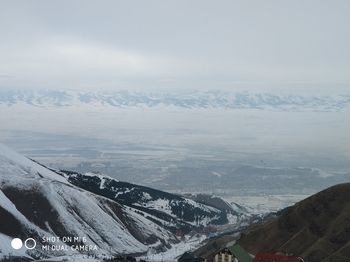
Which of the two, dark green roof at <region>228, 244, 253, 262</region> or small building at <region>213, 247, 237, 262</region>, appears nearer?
dark green roof at <region>228, 244, 253, 262</region>

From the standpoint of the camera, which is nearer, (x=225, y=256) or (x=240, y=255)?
(x=240, y=255)

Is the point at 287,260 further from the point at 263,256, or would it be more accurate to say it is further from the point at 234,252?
the point at 234,252

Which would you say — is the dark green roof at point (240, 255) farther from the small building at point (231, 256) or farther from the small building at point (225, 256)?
the small building at point (225, 256)

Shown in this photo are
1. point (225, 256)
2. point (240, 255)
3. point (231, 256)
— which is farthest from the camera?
point (225, 256)

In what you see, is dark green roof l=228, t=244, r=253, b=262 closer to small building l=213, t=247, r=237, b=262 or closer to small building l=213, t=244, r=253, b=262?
small building l=213, t=244, r=253, b=262

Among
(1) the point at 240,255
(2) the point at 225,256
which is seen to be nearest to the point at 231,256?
(2) the point at 225,256

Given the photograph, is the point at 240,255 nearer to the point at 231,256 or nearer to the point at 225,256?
the point at 231,256

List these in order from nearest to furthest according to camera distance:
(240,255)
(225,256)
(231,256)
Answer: (231,256), (240,255), (225,256)

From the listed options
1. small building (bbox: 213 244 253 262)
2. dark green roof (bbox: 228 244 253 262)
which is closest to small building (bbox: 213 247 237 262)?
small building (bbox: 213 244 253 262)

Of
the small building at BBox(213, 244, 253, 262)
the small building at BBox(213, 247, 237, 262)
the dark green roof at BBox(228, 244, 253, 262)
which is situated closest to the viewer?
the dark green roof at BBox(228, 244, 253, 262)

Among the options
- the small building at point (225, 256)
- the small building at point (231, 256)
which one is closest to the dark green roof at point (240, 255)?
the small building at point (231, 256)

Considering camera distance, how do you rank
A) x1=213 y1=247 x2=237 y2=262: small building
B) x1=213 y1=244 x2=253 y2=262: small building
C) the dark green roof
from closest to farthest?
the dark green roof → x1=213 y1=244 x2=253 y2=262: small building → x1=213 y1=247 x2=237 y2=262: small building

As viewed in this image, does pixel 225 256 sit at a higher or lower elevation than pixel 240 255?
lower

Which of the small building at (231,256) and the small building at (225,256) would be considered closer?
→ the small building at (231,256)
